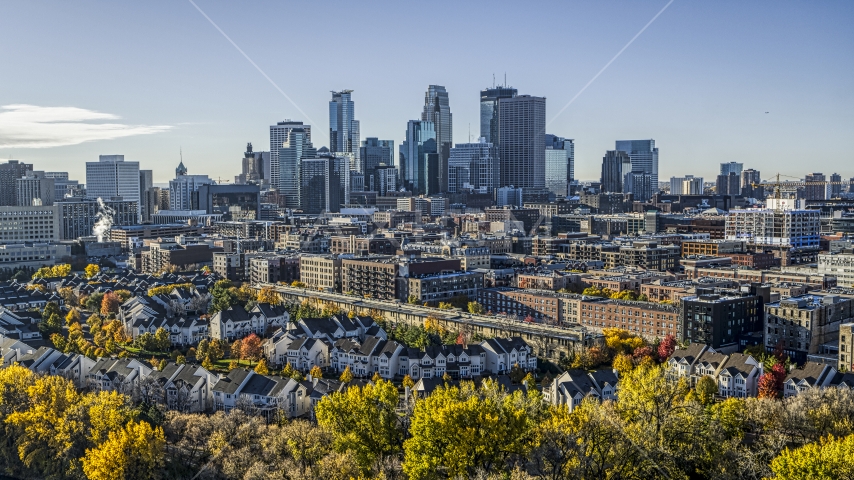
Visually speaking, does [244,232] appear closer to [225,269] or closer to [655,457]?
[225,269]

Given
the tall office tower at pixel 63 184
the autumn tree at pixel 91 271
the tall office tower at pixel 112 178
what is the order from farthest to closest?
the tall office tower at pixel 63 184 → the tall office tower at pixel 112 178 → the autumn tree at pixel 91 271

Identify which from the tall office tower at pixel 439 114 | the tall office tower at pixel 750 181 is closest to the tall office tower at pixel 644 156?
the tall office tower at pixel 750 181

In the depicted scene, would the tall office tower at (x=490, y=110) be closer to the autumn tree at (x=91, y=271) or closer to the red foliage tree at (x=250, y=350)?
the autumn tree at (x=91, y=271)

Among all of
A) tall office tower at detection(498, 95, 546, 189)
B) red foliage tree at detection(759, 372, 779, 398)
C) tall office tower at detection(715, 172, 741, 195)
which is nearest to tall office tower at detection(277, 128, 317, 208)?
tall office tower at detection(498, 95, 546, 189)

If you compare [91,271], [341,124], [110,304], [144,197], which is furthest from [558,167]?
[110,304]

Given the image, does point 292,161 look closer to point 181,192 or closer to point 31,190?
point 181,192

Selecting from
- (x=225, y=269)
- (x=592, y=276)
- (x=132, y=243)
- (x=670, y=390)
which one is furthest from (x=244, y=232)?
(x=670, y=390)
